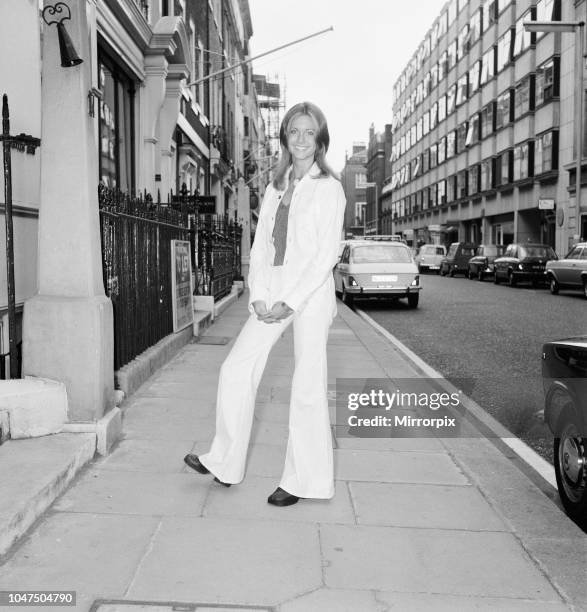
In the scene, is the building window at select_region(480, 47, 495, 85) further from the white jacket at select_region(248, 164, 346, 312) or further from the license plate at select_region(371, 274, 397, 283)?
the white jacket at select_region(248, 164, 346, 312)

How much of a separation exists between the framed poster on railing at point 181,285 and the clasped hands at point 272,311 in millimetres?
4978

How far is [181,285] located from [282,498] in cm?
561

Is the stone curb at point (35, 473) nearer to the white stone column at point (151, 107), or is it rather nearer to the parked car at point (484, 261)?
the white stone column at point (151, 107)

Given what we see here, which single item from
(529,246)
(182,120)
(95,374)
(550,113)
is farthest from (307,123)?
(550,113)

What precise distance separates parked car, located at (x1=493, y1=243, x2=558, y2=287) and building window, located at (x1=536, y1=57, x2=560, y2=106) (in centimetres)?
1086

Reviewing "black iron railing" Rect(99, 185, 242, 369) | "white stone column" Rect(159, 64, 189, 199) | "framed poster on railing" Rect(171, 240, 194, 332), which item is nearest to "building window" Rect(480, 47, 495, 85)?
"white stone column" Rect(159, 64, 189, 199)

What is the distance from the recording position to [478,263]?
33906mm

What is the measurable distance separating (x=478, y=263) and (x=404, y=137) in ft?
166

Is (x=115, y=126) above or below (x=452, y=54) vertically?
below

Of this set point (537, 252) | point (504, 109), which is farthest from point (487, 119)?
point (537, 252)

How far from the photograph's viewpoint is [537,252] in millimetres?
27953

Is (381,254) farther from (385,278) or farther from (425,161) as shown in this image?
(425,161)

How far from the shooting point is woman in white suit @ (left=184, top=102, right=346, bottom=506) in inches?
146

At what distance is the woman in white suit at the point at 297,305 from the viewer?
3709 millimetres
